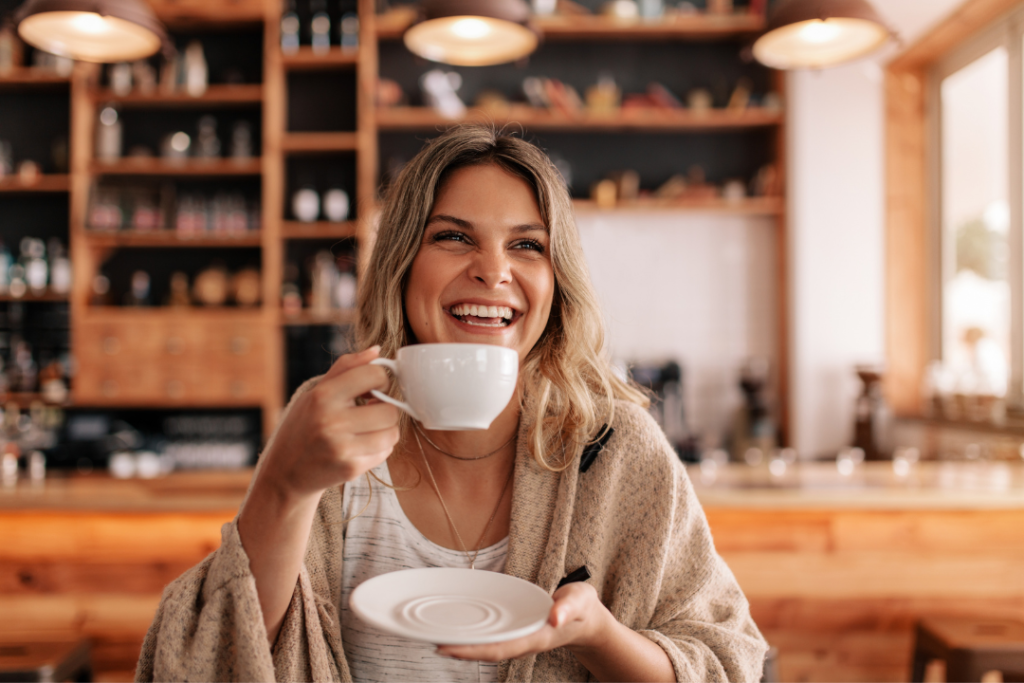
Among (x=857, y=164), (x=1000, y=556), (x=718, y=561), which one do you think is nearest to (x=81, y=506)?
(x=718, y=561)

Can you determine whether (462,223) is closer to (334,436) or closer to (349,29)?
(334,436)

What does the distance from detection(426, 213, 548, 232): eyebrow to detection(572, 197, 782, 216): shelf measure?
3.04m

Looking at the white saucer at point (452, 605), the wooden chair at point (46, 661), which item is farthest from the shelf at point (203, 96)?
the white saucer at point (452, 605)

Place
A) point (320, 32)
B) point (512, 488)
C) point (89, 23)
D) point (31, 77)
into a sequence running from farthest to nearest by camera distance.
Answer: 1. point (320, 32)
2. point (31, 77)
3. point (89, 23)
4. point (512, 488)

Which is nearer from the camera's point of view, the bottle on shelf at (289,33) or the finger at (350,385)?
the finger at (350,385)

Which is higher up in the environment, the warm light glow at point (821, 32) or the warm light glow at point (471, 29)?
the warm light glow at point (471, 29)

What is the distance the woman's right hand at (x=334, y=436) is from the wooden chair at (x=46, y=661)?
47.4 inches

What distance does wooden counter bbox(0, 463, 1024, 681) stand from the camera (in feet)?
6.09

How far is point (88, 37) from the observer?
95.4 inches

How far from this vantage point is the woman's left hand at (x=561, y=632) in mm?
658

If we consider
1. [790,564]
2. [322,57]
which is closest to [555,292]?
[790,564]

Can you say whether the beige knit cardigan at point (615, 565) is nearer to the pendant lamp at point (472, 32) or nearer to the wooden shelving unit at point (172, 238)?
the pendant lamp at point (472, 32)

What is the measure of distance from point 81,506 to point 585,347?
1.43 meters

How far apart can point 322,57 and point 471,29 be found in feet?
6.10
